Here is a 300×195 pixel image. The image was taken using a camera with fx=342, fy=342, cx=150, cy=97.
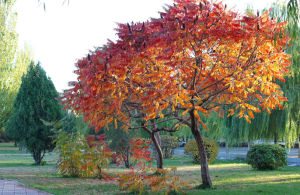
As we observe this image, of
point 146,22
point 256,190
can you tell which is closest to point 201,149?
point 256,190

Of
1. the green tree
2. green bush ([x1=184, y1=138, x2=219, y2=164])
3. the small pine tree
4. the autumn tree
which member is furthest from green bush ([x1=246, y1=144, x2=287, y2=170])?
the green tree

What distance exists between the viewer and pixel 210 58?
680 cm

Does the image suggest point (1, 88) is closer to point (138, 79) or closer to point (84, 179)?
point (84, 179)

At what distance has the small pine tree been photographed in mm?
16125

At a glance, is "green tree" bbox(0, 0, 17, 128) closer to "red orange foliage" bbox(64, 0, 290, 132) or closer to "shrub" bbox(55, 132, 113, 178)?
"shrub" bbox(55, 132, 113, 178)

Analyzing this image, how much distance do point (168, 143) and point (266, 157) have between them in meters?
10.4

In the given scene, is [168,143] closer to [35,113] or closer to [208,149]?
[208,149]

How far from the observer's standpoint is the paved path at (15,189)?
7.81 metres

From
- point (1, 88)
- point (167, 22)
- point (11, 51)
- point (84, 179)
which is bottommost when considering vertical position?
point (84, 179)

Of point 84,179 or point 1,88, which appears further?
point 1,88

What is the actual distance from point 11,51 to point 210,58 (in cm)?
2871

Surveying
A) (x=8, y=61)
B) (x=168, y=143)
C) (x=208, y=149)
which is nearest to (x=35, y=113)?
(x=208, y=149)

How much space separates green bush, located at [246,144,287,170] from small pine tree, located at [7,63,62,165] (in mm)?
9035

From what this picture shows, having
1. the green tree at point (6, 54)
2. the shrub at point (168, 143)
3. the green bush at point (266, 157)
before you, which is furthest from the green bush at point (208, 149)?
the green tree at point (6, 54)
